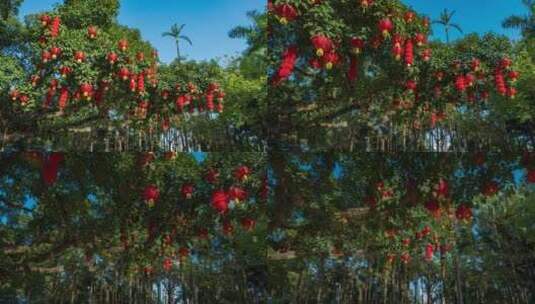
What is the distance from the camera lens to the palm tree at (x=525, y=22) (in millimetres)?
4039

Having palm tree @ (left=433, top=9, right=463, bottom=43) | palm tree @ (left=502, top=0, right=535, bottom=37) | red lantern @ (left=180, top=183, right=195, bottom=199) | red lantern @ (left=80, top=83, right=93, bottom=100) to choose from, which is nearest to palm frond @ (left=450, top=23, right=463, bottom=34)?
palm tree @ (left=433, top=9, right=463, bottom=43)

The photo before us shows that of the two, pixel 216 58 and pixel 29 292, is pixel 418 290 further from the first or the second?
pixel 29 292

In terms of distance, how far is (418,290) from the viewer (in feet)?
12.5

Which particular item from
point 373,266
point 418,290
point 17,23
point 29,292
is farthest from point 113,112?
point 418,290

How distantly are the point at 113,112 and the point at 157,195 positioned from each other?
0.45m

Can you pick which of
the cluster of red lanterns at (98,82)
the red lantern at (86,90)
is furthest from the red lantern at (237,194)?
the red lantern at (86,90)

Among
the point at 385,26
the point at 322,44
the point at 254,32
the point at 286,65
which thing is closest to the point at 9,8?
the point at 254,32

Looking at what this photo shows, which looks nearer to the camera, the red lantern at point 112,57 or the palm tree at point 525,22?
the red lantern at point 112,57

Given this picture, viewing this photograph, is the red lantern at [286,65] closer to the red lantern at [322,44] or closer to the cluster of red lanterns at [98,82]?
the red lantern at [322,44]

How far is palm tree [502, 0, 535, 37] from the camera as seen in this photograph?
4039mm

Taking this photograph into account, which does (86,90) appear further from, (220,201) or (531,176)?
(531,176)

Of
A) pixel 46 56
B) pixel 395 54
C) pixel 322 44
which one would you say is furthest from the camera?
pixel 395 54

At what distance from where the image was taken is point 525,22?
4.10 meters

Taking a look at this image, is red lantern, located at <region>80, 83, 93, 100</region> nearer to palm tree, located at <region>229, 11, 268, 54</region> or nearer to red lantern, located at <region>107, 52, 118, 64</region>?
red lantern, located at <region>107, 52, 118, 64</region>
